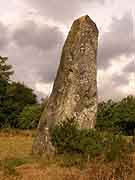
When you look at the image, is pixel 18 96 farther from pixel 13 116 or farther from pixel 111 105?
pixel 111 105

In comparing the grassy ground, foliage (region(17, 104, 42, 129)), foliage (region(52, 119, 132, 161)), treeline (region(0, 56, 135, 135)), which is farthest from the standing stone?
foliage (region(17, 104, 42, 129))

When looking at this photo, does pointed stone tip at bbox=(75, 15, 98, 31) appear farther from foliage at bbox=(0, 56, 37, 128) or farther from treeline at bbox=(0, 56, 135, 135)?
foliage at bbox=(0, 56, 37, 128)

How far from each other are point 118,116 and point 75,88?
25.7m

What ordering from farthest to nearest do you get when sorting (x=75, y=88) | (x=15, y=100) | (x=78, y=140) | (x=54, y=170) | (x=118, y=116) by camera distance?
(x=15, y=100) < (x=118, y=116) < (x=75, y=88) < (x=78, y=140) < (x=54, y=170)

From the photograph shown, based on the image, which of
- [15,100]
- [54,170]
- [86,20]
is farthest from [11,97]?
[54,170]

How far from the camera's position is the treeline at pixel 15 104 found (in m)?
51.1

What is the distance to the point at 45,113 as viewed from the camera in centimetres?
1777

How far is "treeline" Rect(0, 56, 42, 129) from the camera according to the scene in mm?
51094

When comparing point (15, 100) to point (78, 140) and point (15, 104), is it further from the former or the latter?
point (78, 140)

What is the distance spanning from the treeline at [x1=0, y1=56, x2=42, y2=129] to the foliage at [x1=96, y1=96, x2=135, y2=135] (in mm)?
8664

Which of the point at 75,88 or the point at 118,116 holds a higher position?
the point at 118,116

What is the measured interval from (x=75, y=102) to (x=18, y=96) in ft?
172

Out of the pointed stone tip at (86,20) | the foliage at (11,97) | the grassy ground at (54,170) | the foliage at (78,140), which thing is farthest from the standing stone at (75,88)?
the foliage at (11,97)

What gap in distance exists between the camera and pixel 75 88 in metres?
17.4
